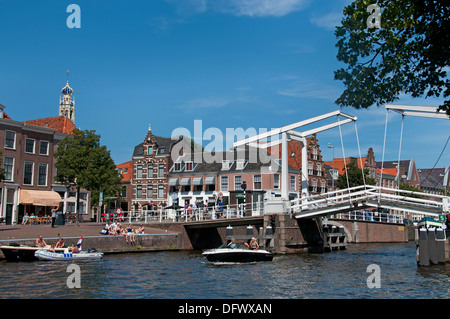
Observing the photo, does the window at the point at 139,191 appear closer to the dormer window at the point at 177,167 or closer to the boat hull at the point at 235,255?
the dormer window at the point at 177,167

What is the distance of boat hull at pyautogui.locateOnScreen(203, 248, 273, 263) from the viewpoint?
2375 centimetres

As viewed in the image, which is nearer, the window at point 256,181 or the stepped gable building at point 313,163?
the window at point 256,181

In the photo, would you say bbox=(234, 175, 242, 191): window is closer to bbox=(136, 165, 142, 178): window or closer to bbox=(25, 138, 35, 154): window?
bbox=(136, 165, 142, 178): window

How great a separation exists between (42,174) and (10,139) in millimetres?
4482

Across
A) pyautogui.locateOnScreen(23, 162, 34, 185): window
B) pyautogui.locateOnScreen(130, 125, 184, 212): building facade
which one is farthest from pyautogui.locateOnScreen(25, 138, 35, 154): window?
pyautogui.locateOnScreen(130, 125, 184, 212): building facade

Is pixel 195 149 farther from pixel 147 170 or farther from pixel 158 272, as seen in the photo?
pixel 158 272

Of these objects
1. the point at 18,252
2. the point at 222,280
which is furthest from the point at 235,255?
the point at 18,252

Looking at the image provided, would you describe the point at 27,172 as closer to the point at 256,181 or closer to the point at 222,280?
the point at 256,181

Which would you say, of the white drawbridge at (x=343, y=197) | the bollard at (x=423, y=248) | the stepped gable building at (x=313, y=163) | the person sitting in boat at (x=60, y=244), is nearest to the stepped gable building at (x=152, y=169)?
the stepped gable building at (x=313, y=163)

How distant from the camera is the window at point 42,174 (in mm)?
43500

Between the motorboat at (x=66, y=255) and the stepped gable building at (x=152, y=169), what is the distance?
3093 cm

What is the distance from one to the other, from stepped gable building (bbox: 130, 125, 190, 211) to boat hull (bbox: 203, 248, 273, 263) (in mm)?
32533

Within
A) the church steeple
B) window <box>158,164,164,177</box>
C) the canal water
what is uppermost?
the church steeple
